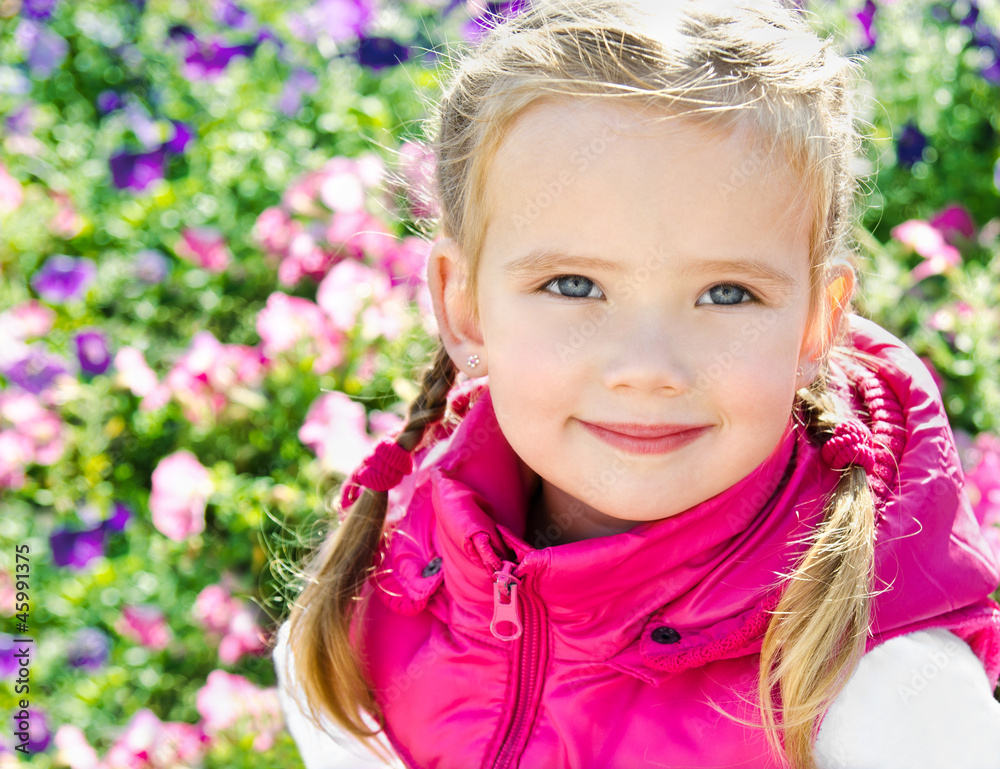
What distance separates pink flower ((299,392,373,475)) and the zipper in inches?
31.9

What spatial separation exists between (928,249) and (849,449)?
1.17 m

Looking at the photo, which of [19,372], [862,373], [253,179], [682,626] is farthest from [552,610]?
[253,179]

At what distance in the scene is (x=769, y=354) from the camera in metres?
1.26

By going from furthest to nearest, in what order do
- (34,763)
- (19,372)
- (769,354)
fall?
(19,372) < (34,763) < (769,354)

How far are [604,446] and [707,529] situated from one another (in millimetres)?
205

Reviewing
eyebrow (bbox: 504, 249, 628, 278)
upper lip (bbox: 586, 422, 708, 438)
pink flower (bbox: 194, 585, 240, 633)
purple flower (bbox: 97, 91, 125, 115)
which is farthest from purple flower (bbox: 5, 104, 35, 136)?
upper lip (bbox: 586, 422, 708, 438)

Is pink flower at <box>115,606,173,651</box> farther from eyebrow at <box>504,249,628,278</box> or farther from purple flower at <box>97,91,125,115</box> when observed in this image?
purple flower at <box>97,91,125,115</box>

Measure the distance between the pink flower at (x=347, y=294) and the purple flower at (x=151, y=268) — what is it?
2.40 ft

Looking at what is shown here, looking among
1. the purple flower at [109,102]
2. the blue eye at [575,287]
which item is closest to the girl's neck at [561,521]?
the blue eye at [575,287]

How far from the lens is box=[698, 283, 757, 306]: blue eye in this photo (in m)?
1.27

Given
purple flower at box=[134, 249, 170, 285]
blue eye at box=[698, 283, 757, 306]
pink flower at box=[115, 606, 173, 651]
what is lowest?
pink flower at box=[115, 606, 173, 651]

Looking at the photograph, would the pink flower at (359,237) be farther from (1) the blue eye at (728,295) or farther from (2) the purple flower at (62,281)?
(1) the blue eye at (728,295)

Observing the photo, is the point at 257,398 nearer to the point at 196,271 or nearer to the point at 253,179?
the point at 196,271

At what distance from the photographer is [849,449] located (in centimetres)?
141
